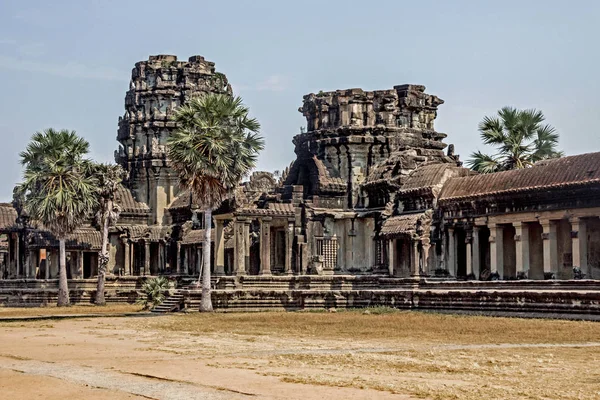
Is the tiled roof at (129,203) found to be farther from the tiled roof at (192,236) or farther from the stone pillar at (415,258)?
the stone pillar at (415,258)

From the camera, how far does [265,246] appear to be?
176ft

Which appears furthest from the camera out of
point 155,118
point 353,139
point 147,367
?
point 155,118

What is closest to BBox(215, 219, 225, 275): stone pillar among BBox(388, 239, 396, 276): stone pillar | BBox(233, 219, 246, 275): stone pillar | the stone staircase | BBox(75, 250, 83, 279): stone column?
BBox(233, 219, 246, 275): stone pillar

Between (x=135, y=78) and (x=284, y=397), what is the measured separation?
197 ft

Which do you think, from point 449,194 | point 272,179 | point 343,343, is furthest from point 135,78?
point 343,343

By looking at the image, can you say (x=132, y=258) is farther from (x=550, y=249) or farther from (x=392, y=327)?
(x=392, y=327)

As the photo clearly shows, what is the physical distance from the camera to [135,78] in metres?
74.9

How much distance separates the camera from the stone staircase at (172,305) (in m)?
47.6

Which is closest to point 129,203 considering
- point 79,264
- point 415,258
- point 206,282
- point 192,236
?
point 79,264

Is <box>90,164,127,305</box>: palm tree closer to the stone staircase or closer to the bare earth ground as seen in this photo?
the stone staircase

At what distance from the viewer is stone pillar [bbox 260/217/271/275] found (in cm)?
5262

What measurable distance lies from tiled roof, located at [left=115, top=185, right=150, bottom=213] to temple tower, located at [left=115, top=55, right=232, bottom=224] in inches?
20.4

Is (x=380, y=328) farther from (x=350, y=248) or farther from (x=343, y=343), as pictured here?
(x=350, y=248)

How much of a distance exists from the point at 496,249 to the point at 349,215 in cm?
1293
